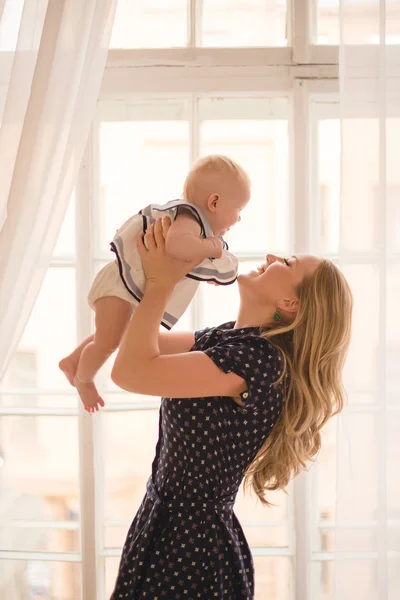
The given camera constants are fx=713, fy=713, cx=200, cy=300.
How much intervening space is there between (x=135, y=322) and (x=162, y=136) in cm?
91

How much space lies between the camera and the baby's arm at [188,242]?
1483mm

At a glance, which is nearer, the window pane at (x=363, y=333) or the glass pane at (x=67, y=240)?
the window pane at (x=363, y=333)

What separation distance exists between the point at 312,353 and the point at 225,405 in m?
0.23

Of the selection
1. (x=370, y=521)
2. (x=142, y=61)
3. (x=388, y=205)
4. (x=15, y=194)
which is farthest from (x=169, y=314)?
(x=142, y=61)

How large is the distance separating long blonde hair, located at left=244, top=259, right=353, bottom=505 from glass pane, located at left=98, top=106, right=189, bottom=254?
753mm

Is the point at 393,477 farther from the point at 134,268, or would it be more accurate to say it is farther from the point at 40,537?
the point at 40,537

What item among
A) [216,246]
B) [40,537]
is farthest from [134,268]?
→ [40,537]

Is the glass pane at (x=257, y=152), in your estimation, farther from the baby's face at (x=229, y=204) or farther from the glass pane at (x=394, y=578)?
the glass pane at (x=394, y=578)

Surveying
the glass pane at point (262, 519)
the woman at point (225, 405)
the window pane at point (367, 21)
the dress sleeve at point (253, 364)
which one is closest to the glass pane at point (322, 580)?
the glass pane at point (262, 519)

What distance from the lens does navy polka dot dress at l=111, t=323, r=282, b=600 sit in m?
1.58

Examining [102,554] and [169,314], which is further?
[102,554]

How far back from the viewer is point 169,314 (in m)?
1.64

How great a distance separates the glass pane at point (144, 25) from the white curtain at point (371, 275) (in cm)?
61

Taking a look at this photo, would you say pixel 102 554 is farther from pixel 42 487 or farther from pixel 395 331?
pixel 395 331
